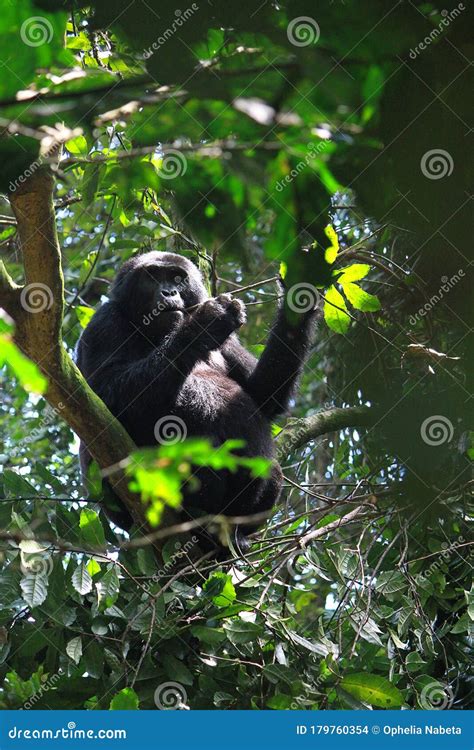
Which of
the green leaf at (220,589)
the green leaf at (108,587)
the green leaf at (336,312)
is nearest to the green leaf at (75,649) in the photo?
the green leaf at (108,587)

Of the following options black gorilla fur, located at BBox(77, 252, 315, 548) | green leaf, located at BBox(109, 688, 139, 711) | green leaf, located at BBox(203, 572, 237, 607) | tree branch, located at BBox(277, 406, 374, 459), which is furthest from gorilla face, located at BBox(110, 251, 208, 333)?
green leaf, located at BBox(109, 688, 139, 711)

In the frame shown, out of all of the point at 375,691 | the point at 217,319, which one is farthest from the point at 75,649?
the point at 217,319

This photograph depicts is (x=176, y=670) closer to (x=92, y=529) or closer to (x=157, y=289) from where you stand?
(x=92, y=529)

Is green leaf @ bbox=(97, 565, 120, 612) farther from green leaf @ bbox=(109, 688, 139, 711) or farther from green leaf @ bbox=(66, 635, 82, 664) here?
green leaf @ bbox=(109, 688, 139, 711)

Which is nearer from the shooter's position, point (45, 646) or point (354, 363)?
point (354, 363)

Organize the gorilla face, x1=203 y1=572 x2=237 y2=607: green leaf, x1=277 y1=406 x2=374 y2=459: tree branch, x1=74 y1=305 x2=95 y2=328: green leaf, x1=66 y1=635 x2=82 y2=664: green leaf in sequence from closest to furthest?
1. x1=66 y1=635 x2=82 y2=664: green leaf
2. x1=203 y1=572 x2=237 y2=607: green leaf
3. x1=277 y1=406 x2=374 y2=459: tree branch
4. the gorilla face
5. x1=74 y1=305 x2=95 y2=328: green leaf

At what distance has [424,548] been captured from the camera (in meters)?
4.79

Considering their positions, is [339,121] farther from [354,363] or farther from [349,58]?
[354,363]

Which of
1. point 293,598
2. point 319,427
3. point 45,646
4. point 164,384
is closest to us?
point 45,646

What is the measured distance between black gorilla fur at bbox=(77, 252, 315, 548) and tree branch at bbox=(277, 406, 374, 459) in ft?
0.55

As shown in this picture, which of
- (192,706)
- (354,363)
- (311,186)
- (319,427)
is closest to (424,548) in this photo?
(319,427)

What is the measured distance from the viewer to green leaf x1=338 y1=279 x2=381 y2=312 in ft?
12.0

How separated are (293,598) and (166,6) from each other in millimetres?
5645

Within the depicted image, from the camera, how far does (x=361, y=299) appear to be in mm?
3678
